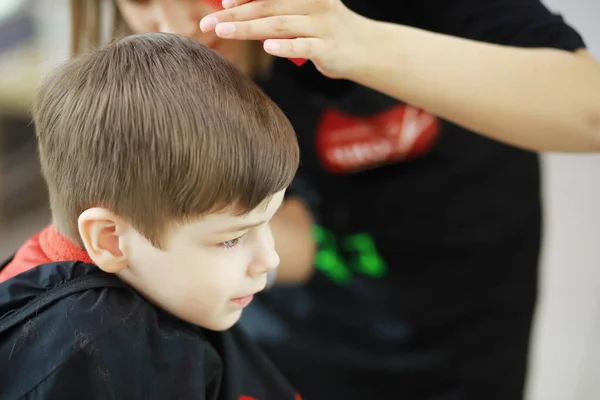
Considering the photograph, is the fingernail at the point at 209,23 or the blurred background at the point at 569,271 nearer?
the fingernail at the point at 209,23

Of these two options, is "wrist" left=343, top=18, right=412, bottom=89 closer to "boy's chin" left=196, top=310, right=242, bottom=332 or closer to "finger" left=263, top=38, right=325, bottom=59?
"finger" left=263, top=38, right=325, bottom=59

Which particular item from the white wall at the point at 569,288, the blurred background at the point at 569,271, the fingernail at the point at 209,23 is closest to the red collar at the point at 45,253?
the fingernail at the point at 209,23

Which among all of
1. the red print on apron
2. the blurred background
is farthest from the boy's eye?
the blurred background

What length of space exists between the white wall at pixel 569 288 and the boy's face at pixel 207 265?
3.29 ft

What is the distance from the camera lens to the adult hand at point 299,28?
0.58m

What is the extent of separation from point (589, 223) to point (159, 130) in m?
1.20

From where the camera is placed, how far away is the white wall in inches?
56.8

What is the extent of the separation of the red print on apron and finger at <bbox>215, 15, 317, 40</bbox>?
464 mm

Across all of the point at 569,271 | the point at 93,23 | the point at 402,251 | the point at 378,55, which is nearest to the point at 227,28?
the point at 378,55

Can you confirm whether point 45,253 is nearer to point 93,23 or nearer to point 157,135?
point 157,135

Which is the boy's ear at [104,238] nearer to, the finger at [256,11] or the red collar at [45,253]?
the red collar at [45,253]

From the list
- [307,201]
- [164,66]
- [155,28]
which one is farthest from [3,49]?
[164,66]

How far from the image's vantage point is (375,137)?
41.8 inches

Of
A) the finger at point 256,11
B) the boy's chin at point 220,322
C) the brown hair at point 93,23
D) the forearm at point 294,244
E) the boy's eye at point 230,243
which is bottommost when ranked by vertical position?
the forearm at point 294,244
